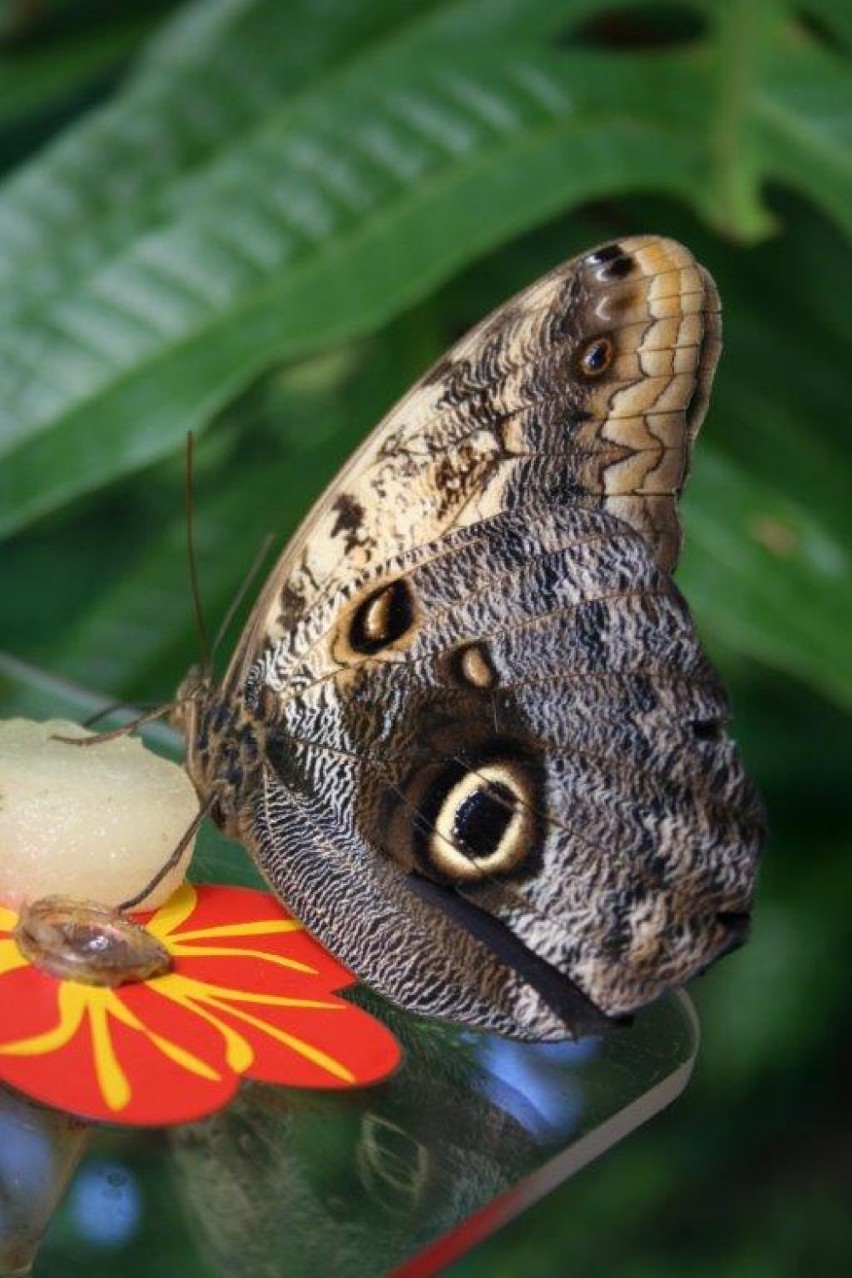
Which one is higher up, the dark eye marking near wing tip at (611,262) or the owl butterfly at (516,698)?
the dark eye marking near wing tip at (611,262)

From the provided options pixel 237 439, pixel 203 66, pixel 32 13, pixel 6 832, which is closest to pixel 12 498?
pixel 6 832

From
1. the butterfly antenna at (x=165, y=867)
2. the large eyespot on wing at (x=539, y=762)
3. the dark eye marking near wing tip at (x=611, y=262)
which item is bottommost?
the butterfly antenna at (x=165, y=867)

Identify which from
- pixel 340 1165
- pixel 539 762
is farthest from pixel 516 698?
pixel 340 1165

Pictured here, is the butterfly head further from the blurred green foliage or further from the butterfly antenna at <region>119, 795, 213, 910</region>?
the blurred green foliage

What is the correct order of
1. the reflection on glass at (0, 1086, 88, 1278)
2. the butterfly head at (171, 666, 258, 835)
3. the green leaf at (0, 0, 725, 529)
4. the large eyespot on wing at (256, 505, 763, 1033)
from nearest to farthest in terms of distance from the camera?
1. the reflection on glass at (0, 1086, 88, 1278)
2. the large eyespot on wing at (256, 505, 763, 1033)
3. the butterfly head at (171, 666, 258, 835)
4. the green leaf at (0, 0, 725, 529)

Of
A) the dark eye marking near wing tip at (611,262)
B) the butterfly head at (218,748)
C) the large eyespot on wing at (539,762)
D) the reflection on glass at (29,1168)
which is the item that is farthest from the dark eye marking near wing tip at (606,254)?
the reflection on glass at (29,1168)

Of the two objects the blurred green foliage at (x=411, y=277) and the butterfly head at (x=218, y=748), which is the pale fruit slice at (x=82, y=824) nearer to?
the butterfly head at (x=218, y=748)

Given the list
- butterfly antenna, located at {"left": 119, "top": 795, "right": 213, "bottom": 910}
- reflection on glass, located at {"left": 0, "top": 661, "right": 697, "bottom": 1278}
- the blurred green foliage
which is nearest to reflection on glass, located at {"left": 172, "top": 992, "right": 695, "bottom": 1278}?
reflection on glass, located at {"left": 0, "top": 661, "right": 697, "bottom": 1278}
